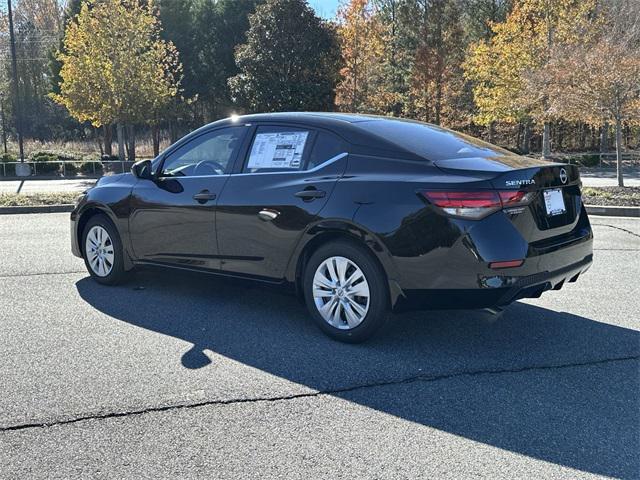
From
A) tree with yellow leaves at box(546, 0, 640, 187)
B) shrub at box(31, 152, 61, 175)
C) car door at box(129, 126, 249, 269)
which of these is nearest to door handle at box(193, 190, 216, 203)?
car door at box(129, 126, 249, 269)

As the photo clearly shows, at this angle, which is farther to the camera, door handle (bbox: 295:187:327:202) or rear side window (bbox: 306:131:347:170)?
rear side window (bbox: 306:131:347:170)

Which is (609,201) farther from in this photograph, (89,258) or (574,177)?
(89,258)

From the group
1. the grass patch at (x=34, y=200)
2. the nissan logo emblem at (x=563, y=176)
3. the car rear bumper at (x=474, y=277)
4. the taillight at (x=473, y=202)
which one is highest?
the nissan logo emblem at (x=563, y=176)

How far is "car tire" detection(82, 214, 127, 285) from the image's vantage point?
6000 millimetres

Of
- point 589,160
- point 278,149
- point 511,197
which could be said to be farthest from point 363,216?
point 589,160

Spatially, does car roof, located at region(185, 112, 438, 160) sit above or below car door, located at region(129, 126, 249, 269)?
above

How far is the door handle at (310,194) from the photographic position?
4.47m

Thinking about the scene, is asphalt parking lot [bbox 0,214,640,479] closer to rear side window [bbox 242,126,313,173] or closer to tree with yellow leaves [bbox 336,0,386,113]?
rear side window [bbox 242,126,313,173]

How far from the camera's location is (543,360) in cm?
415

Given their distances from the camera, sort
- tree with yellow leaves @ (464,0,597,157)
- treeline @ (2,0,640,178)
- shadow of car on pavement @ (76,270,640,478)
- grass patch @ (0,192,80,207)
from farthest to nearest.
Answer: treeline @ (2,0,640,178)
tree with yellow leaves @ (464,0,597,157)
grass patch @ (0,192,80,207)
shadow of car on pavement @ (76,270,640,478)

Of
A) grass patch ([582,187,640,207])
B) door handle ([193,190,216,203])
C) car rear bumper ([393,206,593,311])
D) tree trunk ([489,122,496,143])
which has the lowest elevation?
grass patch ([582,187,640,207])

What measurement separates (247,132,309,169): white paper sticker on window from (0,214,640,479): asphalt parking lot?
1258mm

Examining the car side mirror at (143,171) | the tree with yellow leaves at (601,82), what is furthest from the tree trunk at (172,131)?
the car side mirror at (143,171)

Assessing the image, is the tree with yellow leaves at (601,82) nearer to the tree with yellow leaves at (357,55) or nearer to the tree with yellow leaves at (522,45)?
the tree with yellow leaves at (522,45)
